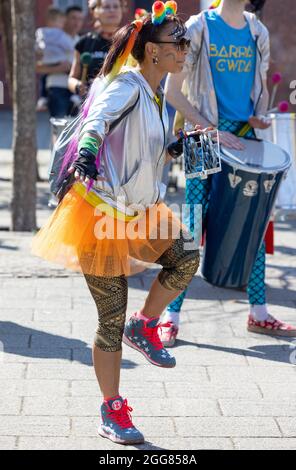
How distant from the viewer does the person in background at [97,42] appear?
7.49 meters

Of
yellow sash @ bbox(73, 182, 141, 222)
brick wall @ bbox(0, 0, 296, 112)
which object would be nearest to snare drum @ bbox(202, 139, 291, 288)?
yellow sash @ bbox(73, 182, 141, 222)

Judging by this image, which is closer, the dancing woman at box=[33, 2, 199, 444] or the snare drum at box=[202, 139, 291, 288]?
the dancing woman at box=[33, 2, 199, 444]

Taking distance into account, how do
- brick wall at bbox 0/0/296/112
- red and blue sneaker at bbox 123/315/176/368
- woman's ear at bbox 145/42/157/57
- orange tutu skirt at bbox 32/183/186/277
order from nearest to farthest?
1. orange tutu skirt at bbox 32/183/186/277
2. woman's ear at bbox 145/42/157/57
3. red and blue sneaker at bbox 123/315/176/368
4. brick wall at bbox 0/0/296/112

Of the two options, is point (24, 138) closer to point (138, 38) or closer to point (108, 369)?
point (138, 38)

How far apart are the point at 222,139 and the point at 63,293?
61.8 inches

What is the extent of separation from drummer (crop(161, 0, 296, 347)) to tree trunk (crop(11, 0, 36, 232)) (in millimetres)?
2820

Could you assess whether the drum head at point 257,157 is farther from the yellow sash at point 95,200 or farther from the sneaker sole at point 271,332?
the yellow sash at point 95,200

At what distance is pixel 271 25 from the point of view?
16.7m

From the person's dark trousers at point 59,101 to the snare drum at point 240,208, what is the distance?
584 centimetres

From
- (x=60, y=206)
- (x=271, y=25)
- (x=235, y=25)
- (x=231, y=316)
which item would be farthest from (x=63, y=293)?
(x=271, y=25)

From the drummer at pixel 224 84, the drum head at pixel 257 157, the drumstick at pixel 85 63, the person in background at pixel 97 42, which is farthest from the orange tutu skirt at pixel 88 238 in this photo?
the drumstick at pixel 85 63

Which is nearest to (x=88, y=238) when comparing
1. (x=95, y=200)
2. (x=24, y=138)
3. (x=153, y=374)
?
(x=95, y=200)

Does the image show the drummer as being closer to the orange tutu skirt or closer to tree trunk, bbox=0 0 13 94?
the orange tutu skirt

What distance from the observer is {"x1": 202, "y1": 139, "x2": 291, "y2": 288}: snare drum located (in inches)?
216
